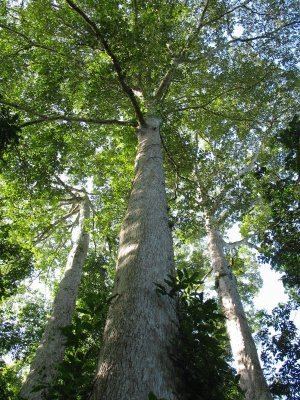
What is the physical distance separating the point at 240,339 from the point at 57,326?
4.46 metres

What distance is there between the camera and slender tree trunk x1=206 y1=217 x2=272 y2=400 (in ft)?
24.7

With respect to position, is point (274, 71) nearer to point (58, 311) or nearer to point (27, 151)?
point (27, 151)

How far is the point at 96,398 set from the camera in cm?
243

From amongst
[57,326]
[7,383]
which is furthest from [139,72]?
[7,383]

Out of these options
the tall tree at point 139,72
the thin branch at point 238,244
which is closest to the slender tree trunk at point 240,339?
the thin branch at point 238,244

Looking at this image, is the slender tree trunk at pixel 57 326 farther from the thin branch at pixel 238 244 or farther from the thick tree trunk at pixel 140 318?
the thin branch at pixel 238 244

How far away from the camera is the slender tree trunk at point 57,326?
7.37 meters

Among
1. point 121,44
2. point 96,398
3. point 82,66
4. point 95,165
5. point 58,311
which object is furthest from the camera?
point 95,165

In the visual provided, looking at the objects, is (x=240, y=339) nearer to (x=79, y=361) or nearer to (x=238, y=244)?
(x=238, y=244)

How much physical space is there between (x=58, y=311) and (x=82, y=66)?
716cm

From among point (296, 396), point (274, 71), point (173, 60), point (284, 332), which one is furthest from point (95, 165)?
point (296, 396)

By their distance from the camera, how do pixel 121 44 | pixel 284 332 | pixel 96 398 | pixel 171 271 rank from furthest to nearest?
pixel 121 44 → pixel 284 332 → pixel 171 271 → pixel 96 398

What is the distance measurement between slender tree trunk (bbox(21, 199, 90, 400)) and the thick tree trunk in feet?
8.71

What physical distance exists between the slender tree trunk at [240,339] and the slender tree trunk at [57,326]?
3.95 m
